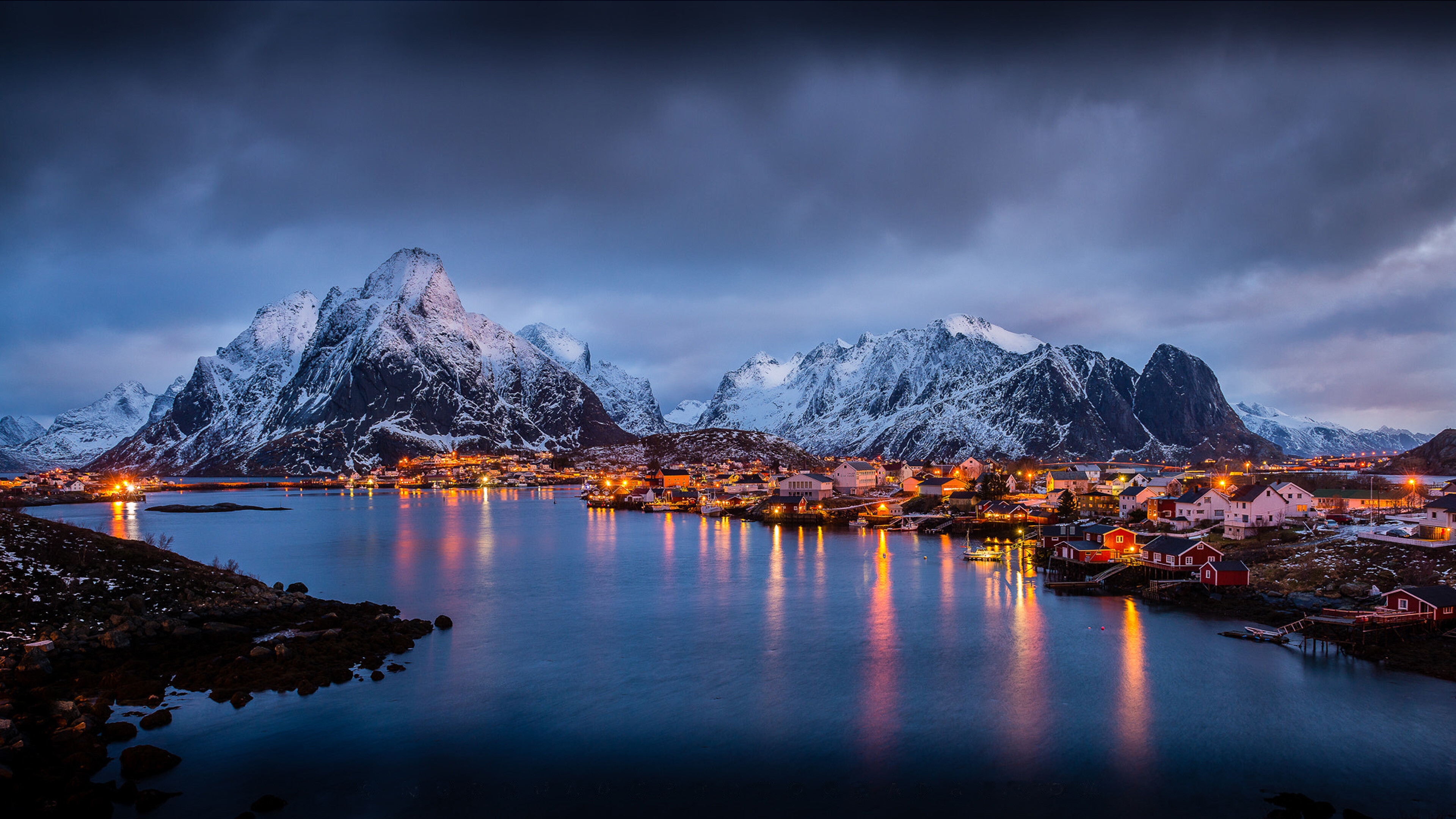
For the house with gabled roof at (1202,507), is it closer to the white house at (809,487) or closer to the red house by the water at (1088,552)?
the red house by the water at (1088,552)

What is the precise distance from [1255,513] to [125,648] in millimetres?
60694

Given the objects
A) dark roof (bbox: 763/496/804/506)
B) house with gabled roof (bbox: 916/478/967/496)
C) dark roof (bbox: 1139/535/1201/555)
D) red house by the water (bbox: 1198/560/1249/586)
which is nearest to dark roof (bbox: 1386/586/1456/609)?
red house by the water (bbox: 1198/560/1249/586)

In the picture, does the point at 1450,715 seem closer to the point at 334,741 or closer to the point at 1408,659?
the point at 1408,659

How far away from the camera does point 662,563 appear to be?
57438mm

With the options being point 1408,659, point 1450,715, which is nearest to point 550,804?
point 1450,715

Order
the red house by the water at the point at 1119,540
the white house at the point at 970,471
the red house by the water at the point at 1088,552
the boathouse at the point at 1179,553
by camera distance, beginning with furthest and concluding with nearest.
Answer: the white house at the point at 970,471 < the red house by the water at the point at 1119,540 < the red house by the water at the point at 1088,552 < the boathouse at the point at 1179,553

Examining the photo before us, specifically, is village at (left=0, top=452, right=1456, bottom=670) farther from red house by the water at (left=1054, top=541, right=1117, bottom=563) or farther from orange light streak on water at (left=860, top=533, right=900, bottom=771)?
orange light streak on water at (left=860, top=533, right=900, bottom=771)

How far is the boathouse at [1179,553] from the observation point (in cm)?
4188

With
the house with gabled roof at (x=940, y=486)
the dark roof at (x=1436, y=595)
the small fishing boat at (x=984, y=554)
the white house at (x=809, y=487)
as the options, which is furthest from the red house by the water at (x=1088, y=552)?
the white house at (x=809, y=487)

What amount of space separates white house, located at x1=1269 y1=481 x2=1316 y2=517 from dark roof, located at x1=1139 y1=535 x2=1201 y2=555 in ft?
43.3

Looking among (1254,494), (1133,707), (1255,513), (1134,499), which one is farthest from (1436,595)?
(1134,499)

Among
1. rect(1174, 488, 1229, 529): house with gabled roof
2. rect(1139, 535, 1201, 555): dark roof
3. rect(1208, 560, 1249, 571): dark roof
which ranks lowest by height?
rect(1208, 560, 1249, 571): dark roof

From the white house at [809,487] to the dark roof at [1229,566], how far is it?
61856 mm

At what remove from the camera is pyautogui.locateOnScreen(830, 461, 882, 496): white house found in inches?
4333
